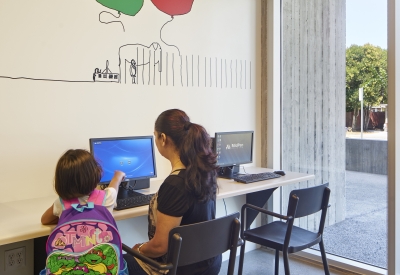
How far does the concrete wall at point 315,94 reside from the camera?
3.34 meters

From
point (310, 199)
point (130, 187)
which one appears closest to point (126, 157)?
point (130, 187)

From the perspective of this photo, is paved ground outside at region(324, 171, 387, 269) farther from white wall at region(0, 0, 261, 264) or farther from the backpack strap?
the backpack strap

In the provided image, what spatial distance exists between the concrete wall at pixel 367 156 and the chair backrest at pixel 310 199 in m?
0.74

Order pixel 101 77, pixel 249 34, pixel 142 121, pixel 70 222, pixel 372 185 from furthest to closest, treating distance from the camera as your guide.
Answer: pixel 249 34
pixel 372 185
pixel 142 121
pixel 101 77
pixel 70 222

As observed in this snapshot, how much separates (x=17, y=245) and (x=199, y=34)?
6.69 ft

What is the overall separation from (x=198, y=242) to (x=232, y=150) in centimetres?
159

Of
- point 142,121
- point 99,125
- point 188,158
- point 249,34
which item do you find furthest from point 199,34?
point 188,158

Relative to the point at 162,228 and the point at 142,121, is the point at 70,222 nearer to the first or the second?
the point at 162,228

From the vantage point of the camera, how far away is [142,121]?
2902 millimetres

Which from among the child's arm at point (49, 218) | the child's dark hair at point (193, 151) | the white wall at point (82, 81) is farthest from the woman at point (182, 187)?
the white wall at point (82, 81)

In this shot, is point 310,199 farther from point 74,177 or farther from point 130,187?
point 74,177

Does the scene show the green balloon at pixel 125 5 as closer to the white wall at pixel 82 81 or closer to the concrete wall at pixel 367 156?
the white wall at pixel 82 81

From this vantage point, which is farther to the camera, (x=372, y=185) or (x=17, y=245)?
(x=372, y=185)

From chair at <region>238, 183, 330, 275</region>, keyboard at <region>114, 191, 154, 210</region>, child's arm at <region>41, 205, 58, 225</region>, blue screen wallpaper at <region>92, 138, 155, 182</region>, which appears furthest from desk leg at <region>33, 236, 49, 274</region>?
chair at <region>238, 183, 330, 275</region>
